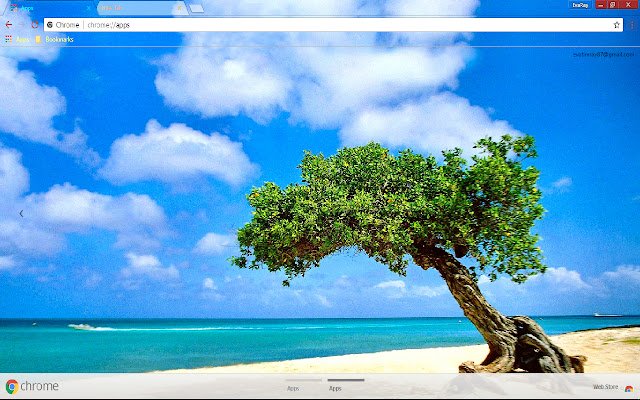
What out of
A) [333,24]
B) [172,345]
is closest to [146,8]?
[333,24]

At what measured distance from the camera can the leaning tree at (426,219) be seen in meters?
5.35

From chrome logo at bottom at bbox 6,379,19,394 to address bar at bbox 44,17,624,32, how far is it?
124 inches

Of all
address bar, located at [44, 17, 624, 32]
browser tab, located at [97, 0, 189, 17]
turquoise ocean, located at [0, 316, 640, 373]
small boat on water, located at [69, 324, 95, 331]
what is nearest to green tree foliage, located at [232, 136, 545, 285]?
address bar, located at [44, 17, 624, 32]

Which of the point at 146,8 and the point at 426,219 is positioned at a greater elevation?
the point at 146,8

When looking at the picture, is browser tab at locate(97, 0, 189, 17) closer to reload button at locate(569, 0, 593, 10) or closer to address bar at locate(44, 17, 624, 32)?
address bar at locate(44, 17, 624, 32)

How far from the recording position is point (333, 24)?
5066 millimetres

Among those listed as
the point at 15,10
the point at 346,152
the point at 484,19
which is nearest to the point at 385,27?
the point at 484,19

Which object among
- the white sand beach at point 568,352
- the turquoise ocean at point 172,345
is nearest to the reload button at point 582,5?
the white sand beach at point 568,352

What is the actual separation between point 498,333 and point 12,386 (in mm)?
4599

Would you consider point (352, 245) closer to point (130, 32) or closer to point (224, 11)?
point (224, 11)

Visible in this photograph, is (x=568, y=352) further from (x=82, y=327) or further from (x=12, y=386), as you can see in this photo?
(x=82, y=327)

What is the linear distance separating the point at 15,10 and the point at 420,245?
14.8ft

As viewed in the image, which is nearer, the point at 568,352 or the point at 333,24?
the point at 333,24

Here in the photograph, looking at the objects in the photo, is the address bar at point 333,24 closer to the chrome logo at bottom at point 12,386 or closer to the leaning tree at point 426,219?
the leaning tree at point 426,219
